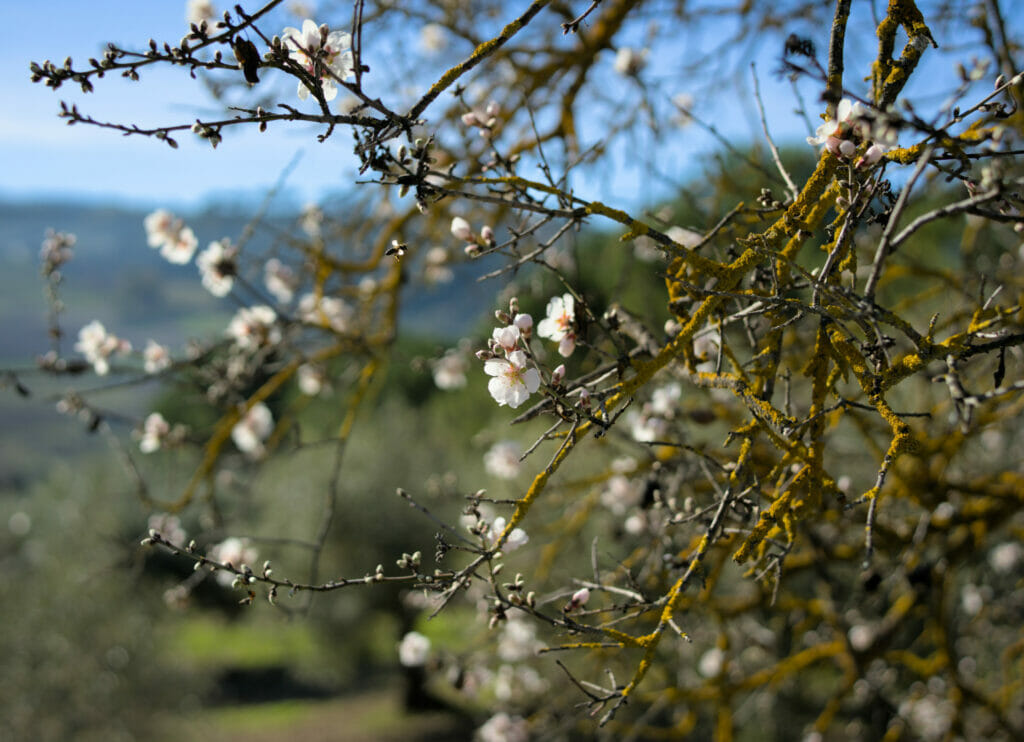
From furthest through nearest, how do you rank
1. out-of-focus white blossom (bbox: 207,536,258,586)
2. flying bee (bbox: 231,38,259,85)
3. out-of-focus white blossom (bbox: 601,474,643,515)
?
out-of-focus white blossom (bbox: 601,474,643,515)
out-of-focus white blossom (bbox: 207,536,258,586)
flying bee (bbox: 231,38,259,85)

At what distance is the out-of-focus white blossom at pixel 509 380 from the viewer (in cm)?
137

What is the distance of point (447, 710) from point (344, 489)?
470 centimetres

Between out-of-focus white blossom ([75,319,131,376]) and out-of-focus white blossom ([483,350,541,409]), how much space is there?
6.91 ft

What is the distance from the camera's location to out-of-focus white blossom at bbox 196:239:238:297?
289cm

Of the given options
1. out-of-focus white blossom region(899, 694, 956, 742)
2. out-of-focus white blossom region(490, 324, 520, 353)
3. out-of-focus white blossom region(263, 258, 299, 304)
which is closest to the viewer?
out-of-focus white blossom region(490, 324, 520, 353)

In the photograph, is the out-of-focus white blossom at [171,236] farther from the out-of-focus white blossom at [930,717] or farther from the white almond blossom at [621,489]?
the out-of-focus white blossom at [930,717]

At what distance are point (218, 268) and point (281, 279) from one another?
110cm

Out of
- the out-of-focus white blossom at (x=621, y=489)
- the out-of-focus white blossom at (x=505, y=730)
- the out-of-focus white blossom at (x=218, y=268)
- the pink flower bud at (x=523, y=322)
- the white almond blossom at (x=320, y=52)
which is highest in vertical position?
the out-of-focus white blossom at (x=218, y=268)

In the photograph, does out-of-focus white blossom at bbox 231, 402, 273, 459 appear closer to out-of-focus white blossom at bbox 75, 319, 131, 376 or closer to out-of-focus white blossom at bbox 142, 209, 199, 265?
out-of-focus white blossom at bbox 75, 319, 131, 376

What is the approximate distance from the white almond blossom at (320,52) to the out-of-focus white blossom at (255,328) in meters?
1.66

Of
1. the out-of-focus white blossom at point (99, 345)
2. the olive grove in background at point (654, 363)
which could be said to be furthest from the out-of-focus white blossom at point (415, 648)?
the out-of-focus white blossom at point (99, 345)

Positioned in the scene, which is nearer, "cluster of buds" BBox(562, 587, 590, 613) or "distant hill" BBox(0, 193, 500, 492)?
"cluster of buds" BBox(562, 587, 590, 613)

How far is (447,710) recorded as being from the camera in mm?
14336

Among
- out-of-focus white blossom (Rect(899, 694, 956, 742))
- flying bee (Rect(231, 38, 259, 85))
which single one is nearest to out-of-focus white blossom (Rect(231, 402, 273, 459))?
flying bee (Rect(231, 38, 259, 85))
